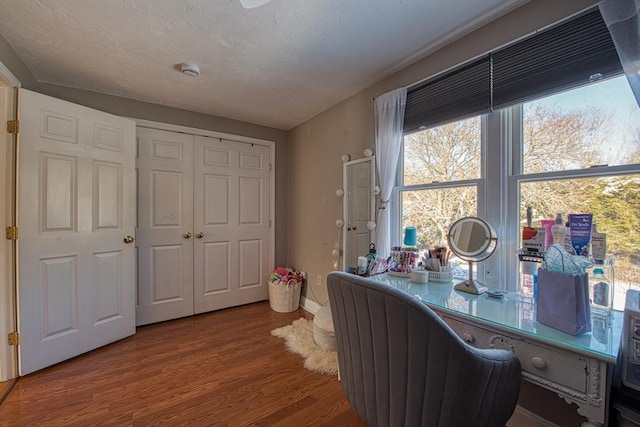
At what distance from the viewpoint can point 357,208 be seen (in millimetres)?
2523

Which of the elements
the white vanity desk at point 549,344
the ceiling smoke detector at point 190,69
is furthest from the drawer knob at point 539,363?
the ceiling smoke detector at point 190,69

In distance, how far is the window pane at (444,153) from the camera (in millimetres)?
1723

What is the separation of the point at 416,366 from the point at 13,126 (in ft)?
9.44

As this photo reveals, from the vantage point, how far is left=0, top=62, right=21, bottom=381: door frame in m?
1.81

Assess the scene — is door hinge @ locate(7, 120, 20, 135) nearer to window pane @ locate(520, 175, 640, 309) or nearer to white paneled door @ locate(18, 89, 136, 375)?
white paneled door @ locate(18, 89, 136, 375)

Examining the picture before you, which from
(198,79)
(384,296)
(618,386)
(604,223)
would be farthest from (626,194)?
(198,79)

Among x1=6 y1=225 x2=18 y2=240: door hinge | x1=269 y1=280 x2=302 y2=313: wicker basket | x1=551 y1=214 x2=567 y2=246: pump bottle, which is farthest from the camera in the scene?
x1=269 y1=280 x2=302 y2=313: wicker basket

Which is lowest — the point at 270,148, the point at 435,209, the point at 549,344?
the point at 549,344

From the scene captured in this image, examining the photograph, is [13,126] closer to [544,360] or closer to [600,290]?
[544,360]

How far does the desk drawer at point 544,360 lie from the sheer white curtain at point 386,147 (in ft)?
3.45

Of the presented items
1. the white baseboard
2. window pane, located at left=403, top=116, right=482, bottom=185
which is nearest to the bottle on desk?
window pane, located at left=403, top=116, right=482, bottom=185

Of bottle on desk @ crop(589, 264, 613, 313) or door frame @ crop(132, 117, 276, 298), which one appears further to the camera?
door frame @ crop(132, 117, 276, 298)

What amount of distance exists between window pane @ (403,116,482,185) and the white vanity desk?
2.85 ft

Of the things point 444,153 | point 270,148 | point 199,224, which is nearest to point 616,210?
point 444,153
